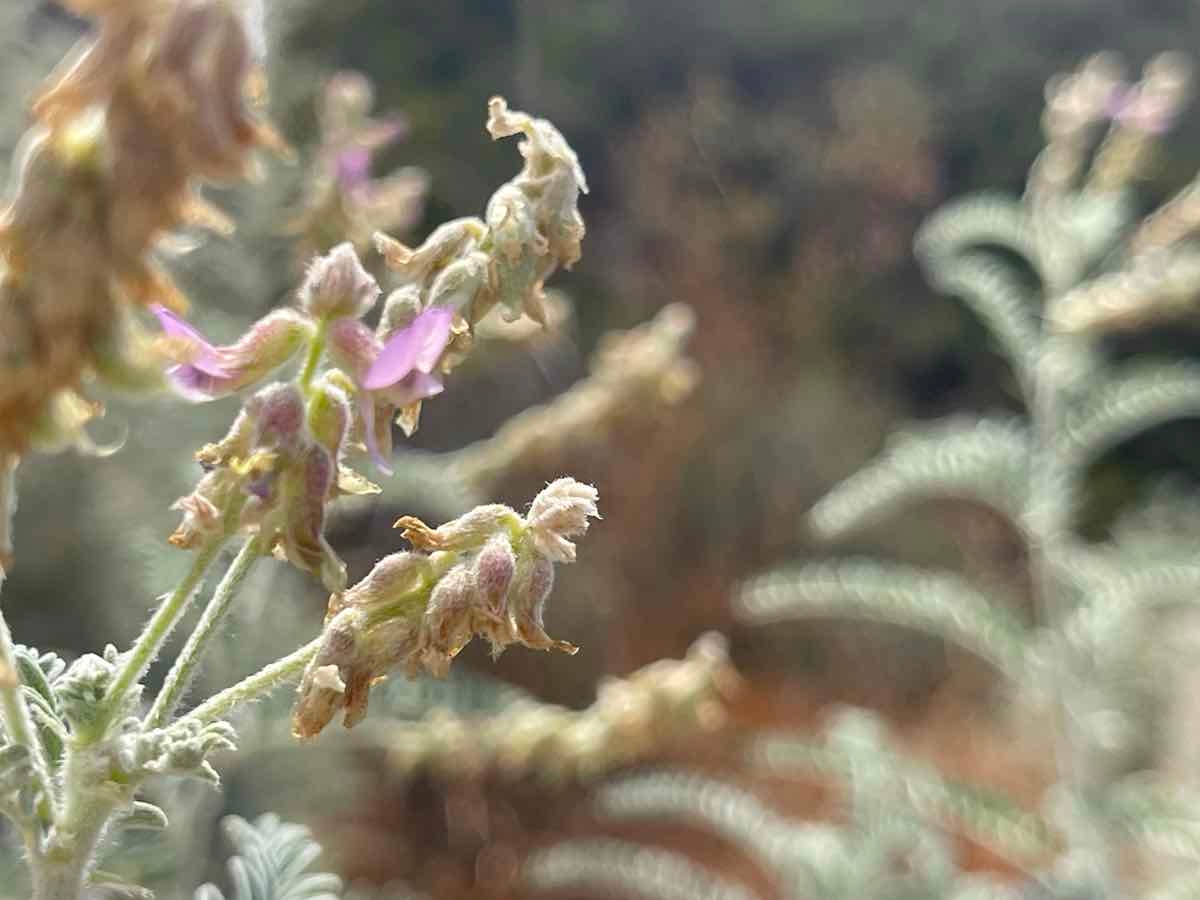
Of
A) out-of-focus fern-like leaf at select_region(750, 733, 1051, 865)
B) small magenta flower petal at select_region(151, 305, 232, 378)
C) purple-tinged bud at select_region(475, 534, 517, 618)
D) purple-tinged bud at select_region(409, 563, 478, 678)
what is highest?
out-of-focus fern-like leaf at select_region(750, 733, 1051, 865)

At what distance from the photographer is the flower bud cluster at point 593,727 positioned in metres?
0.85

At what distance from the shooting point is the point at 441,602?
0.29 meters

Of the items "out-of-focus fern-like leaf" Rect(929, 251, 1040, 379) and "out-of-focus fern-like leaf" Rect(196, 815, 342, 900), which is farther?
"out-of-focus fern-like leaf" Rect(929, 251, 1040, 379)

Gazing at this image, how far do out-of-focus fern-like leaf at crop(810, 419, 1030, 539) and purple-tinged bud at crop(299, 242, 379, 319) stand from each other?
86 centimetres

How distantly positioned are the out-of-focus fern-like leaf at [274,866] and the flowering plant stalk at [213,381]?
0.05m

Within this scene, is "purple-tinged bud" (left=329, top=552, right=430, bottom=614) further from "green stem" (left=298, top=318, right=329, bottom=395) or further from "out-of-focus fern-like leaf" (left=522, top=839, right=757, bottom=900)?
"out-of-focus fern-like leaf" (left=522, top=839, right=757, bottom=900)

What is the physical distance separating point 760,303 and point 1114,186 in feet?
6.25

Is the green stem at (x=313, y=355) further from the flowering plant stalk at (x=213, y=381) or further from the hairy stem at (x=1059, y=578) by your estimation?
the hairy stem at (x=1059, y=578)

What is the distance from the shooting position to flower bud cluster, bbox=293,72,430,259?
2.65 feet

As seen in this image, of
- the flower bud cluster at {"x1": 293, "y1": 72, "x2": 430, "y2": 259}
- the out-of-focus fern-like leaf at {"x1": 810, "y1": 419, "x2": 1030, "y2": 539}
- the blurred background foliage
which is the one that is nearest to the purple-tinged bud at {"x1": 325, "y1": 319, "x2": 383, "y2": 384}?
the flower bud cluster at {"x1": 293, "y1": 72, "x2": 430, "y2": 259}

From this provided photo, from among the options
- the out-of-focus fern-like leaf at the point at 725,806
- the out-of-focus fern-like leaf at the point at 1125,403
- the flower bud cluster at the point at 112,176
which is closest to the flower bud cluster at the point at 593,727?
the out-of-focus fern-like leaf at the point at 725,806

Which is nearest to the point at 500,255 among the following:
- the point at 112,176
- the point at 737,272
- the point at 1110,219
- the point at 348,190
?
the point at 112,176

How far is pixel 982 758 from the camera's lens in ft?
7.80

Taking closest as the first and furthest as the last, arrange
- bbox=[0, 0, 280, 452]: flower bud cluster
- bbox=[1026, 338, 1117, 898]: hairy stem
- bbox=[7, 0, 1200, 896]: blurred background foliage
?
bbox=[0, 0, 280, 452]: flower bud cluster → bbox=[1026, 338, 1117, 898]: hairy stem → bbox=[7, 0, 1200, 896]: blurred background foliage
